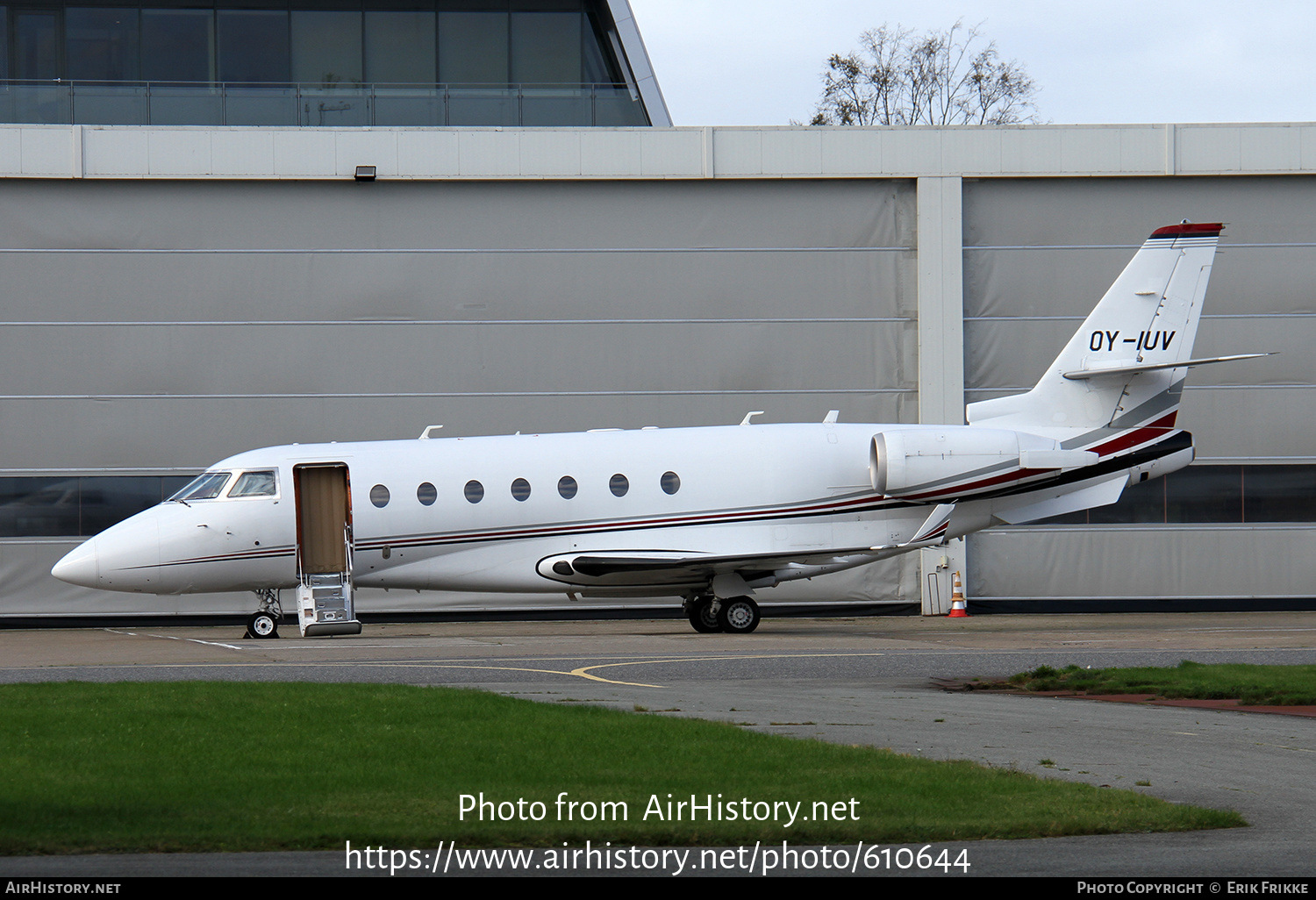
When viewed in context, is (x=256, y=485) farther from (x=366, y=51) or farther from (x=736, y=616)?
(x=366, y=51)

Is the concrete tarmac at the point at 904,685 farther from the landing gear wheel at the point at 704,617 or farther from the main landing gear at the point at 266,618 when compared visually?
the main landing gear at the point at 266,618

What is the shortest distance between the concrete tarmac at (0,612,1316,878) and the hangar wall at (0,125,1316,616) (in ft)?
12.0

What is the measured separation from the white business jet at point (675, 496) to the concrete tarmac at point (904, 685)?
1067 millimetres

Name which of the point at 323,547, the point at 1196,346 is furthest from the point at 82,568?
the point at 1196,346

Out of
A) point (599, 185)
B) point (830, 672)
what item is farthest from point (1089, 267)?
point (830, 672)

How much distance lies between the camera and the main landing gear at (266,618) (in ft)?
69.7

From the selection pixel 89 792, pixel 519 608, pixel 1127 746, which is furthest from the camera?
pixel 519 608

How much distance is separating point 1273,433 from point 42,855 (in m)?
27.4

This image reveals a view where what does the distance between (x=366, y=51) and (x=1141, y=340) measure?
1748cm

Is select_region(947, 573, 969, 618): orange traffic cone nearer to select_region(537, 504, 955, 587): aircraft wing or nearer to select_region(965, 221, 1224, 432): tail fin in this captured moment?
select_region(965, 221, 1224, 432): tail fin

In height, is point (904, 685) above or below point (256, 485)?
below

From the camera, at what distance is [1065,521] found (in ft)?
92.3

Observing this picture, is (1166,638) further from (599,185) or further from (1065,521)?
(599,185)

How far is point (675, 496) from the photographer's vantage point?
849 inches
